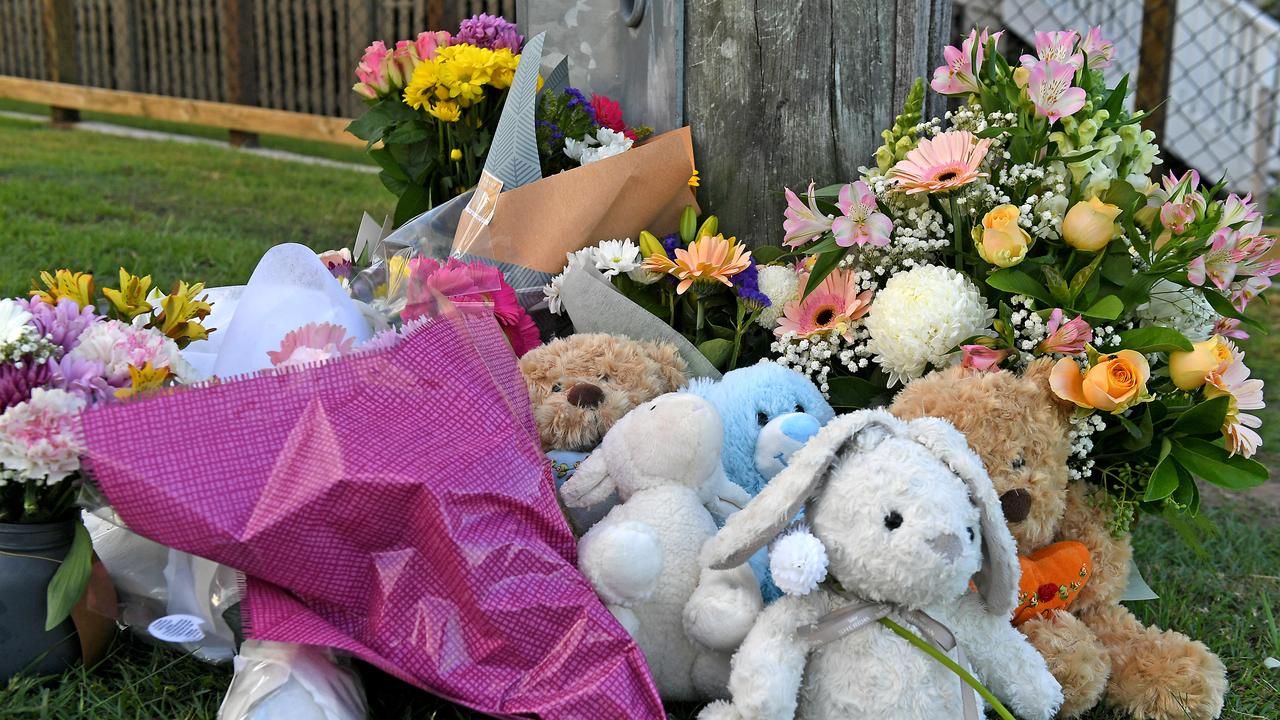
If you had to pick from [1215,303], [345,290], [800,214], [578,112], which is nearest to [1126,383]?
[1215,303]

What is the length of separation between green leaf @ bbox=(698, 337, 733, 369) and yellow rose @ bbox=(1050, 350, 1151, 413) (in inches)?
28.1

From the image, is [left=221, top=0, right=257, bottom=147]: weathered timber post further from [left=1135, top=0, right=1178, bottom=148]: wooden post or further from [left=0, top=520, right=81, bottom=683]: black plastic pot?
[left=0, top=520, right=81, bottom=683]: black plastic pot

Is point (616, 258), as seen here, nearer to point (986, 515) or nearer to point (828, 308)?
point (828, 308)

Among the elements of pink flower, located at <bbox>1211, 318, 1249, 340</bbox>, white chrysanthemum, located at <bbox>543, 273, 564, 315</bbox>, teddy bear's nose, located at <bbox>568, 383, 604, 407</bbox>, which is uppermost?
pink flower, located at <bbox>1211, 318, 1249, 340</bbox>

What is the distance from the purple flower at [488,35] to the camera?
309 centimetres

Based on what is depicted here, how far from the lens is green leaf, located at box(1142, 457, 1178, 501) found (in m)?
1.94

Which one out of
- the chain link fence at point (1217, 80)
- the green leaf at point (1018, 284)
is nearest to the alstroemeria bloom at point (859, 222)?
the green leaf at point (1018, 284)

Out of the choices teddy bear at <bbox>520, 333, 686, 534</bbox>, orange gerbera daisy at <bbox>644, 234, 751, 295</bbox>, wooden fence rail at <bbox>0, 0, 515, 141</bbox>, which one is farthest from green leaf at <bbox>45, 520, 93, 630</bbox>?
wooden fence rail at <bbox>0, 0, 515, 141</bbox>

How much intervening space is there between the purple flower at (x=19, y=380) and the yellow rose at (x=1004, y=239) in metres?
1.61

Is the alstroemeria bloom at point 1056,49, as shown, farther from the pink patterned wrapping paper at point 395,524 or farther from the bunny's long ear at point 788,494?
the pink patterned wrapping paper at point 395,524

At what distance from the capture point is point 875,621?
160cm

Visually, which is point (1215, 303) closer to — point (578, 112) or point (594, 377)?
point (594, 377)

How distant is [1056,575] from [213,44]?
1118cm

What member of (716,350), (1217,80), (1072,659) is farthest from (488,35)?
(1217,80)
